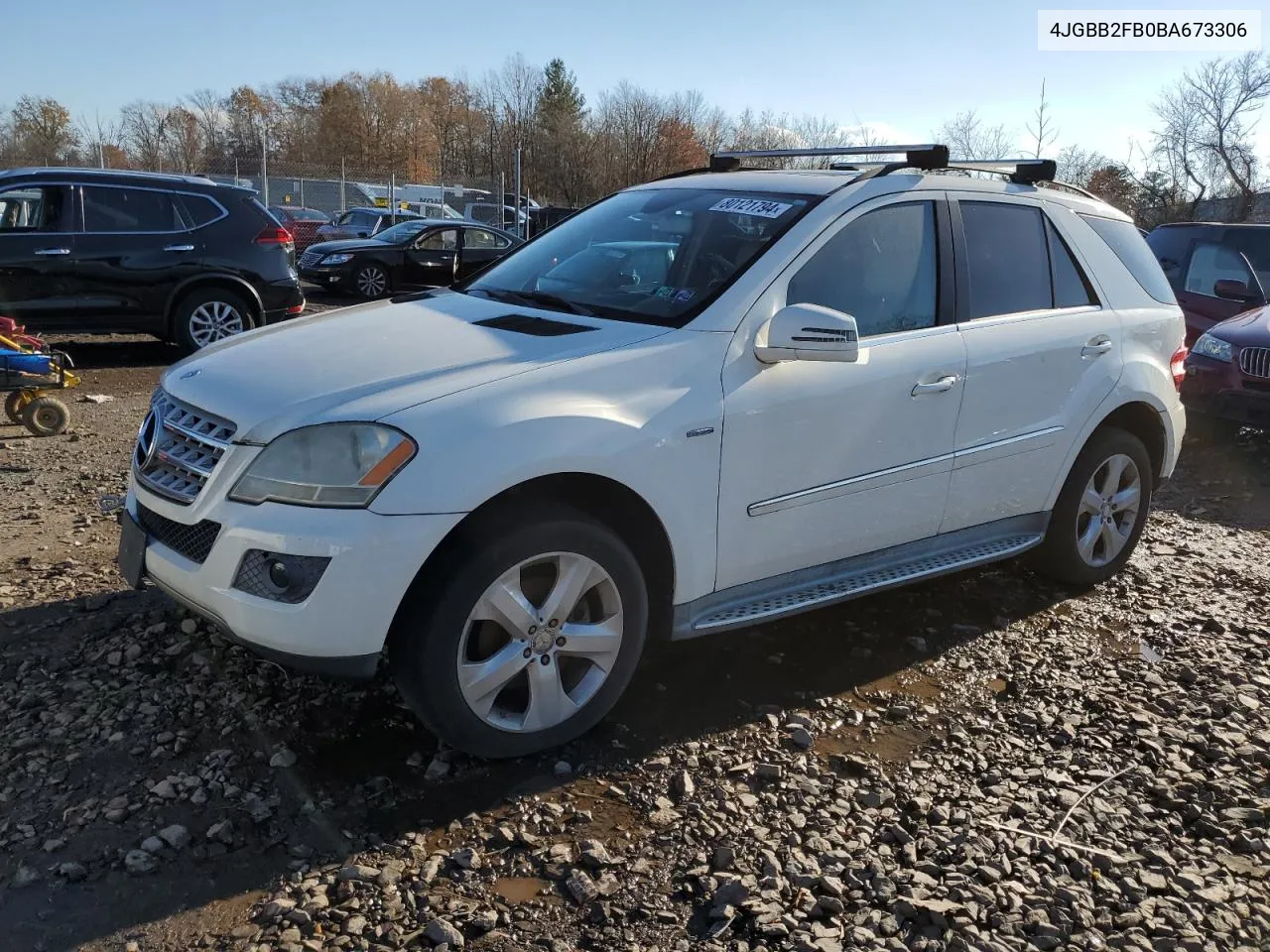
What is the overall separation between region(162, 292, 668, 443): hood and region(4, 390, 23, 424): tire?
399cm

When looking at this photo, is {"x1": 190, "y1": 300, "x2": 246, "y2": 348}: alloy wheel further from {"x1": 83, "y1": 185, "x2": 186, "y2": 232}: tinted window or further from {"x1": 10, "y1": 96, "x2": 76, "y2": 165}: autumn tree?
{"x1": 10, "y1": 96, "x2": 76, "y2": 165}: autumn tree

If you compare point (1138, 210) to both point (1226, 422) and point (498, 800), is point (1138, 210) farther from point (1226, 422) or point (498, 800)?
point (498, 800)

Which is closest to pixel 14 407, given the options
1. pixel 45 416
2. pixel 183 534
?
pixel 45 416

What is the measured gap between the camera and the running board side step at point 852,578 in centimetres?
349

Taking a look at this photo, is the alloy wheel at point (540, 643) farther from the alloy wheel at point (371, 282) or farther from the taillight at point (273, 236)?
the alloy wheel at point (371, 282)

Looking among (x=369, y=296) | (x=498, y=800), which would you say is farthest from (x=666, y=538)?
(x=369, y=296)

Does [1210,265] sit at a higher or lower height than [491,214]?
lower

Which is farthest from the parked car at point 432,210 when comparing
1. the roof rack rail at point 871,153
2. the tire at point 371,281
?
the roof rack rail at point 871,153

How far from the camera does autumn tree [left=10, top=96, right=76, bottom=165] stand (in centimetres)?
3962

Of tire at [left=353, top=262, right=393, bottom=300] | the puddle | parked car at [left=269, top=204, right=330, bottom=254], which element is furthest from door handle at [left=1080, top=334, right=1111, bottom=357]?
parked car at [left=269, top=204, right=330, bottom=254]

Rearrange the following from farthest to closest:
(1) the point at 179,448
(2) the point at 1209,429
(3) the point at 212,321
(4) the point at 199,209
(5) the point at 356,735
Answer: (3) the point at 212,321 → (4) the point at 199,209 → (2) the point at 1209,429 → (5) the point at 356,735 → (1) the point at 179,448

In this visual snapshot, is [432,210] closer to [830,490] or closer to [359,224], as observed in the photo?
[359,224]

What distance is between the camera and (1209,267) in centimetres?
981

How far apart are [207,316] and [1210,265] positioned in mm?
9273
